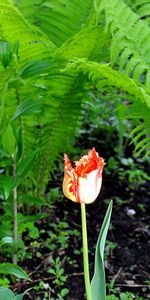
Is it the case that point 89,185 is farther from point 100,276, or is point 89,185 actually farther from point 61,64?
point 61,64

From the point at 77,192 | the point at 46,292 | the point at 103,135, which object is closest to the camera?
the point at 77,192

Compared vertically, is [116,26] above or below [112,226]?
above

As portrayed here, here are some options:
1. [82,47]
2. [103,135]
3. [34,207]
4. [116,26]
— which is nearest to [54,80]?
[82,47]

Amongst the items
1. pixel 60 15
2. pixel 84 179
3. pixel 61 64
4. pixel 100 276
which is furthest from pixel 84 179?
pixel 60 15

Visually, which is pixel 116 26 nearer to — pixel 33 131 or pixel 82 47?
pixel 82 47

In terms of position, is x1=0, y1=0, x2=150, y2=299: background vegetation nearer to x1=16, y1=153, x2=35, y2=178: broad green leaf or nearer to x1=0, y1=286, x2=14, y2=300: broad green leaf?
x1=16, y1=153, x2=35, y2=178: broad green leaf

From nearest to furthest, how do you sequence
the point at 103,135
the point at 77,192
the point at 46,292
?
the point at 77,192, the point at 46,292, the point at 103,135

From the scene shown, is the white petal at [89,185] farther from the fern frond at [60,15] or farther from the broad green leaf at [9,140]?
the fern frond at [60,15]
